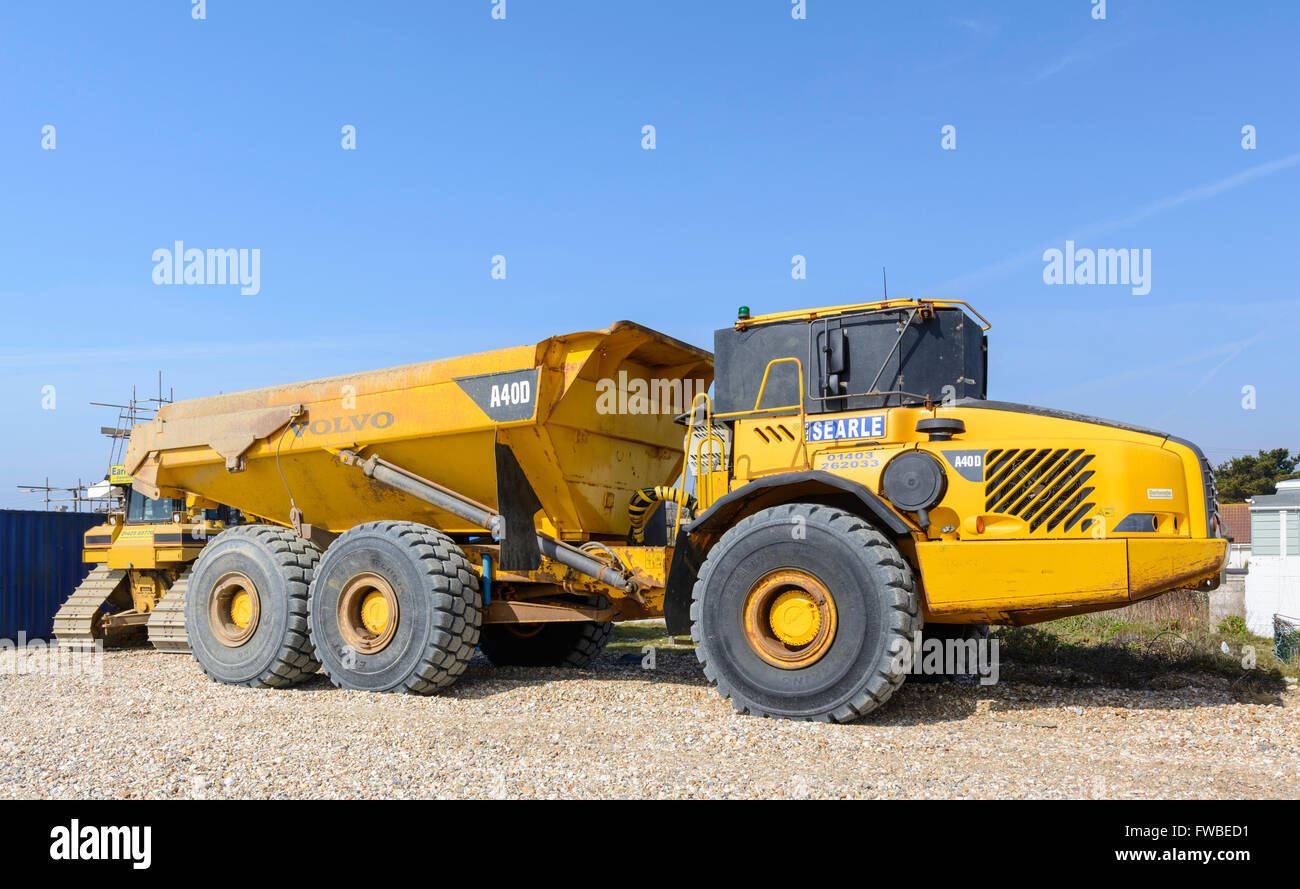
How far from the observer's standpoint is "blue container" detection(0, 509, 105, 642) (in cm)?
1566

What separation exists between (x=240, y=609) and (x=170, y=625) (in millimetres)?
2362

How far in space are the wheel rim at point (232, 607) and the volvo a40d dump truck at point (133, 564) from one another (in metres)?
2.61

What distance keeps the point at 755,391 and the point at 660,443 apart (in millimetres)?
2343

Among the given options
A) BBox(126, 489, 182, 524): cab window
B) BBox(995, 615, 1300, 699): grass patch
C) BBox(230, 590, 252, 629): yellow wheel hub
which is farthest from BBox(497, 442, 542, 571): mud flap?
BBox(126, 489, 182, 524): cab window

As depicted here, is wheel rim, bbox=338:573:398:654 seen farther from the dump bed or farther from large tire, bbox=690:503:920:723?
large tire, bbox=690:503:920:723

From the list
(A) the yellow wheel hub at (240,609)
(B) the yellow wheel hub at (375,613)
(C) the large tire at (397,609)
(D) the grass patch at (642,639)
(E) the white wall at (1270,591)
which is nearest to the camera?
(C) the large tire at (397,609)

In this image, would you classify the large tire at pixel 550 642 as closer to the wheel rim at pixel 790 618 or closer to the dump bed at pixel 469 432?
the dump bed at pixel 469 432

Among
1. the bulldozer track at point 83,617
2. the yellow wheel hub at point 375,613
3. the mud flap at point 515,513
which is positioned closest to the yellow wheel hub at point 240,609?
the yellow wheel hub at point 375,613

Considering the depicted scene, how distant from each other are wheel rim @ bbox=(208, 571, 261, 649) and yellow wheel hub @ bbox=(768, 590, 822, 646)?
530 centimetres

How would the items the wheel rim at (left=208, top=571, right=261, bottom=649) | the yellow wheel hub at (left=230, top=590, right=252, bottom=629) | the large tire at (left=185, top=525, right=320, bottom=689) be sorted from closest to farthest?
the large tire at (left=185, top=525, right=320, bottom=689) → the wheel rim at (left=208, top=571, right=261, bottom=649) → the yellow wheel hub at (left=230, top=590, right=252, bottom=629)

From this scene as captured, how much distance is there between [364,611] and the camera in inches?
354

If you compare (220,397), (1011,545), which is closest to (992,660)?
(1011,545)

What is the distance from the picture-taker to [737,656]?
7.11 m

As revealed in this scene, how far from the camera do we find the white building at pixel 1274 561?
15.5m
